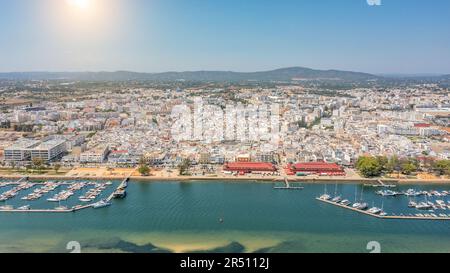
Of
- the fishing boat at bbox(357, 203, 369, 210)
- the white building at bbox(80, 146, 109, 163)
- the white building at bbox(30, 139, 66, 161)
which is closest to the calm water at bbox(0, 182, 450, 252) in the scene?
the fishing boat at bbox(357, 203, 369, 210)

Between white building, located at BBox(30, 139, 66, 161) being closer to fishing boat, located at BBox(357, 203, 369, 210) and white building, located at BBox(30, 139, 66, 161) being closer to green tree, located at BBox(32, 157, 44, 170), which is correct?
green tree, located at BBox(32, 157, 44, 170)

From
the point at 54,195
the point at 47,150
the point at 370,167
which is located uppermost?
the point at 47,150

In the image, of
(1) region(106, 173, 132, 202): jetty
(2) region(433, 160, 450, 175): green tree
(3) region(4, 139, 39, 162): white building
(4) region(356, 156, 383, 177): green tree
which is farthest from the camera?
(3) region(4, 139, 39, 162): white building

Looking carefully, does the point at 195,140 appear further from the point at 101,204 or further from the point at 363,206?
the point at 363,206

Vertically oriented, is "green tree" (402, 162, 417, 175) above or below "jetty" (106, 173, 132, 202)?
above

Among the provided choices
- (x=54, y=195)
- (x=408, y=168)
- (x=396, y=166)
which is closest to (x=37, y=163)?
(x=54, y=195)
